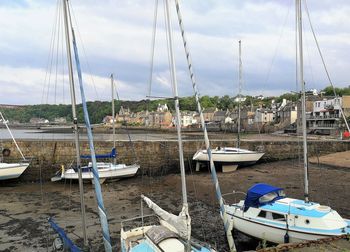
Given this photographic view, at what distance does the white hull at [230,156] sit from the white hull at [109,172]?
5593 millimetres

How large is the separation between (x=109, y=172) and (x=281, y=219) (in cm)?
1587

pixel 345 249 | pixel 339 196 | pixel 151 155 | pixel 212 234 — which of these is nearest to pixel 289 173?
pixel 339 196

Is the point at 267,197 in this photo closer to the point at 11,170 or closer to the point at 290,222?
the point at 290,222

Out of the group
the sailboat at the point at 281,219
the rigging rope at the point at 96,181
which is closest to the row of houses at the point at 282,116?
the sailboat at the point at 281,219

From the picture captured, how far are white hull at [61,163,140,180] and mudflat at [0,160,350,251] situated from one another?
0.64 meters

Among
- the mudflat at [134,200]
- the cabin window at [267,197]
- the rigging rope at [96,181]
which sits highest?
the rigging rope at [96,181]

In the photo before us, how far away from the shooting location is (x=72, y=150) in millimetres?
28062

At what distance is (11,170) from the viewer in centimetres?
2370

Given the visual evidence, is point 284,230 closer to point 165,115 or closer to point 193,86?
point 193,86

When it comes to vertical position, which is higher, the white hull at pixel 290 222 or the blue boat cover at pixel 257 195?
the blue boat cover at pixel 257 195

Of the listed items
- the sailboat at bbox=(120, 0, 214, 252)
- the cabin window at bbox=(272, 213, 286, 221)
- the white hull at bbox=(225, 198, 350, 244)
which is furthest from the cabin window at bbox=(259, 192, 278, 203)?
the sailboat at bbox=(120, 0, 214, 252)

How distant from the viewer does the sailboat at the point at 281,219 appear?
10.9 meters

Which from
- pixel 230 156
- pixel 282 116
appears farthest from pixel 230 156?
pixel 282 116

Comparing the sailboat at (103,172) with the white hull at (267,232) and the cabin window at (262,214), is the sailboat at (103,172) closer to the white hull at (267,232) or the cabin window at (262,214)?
the white hull at (267,232)
